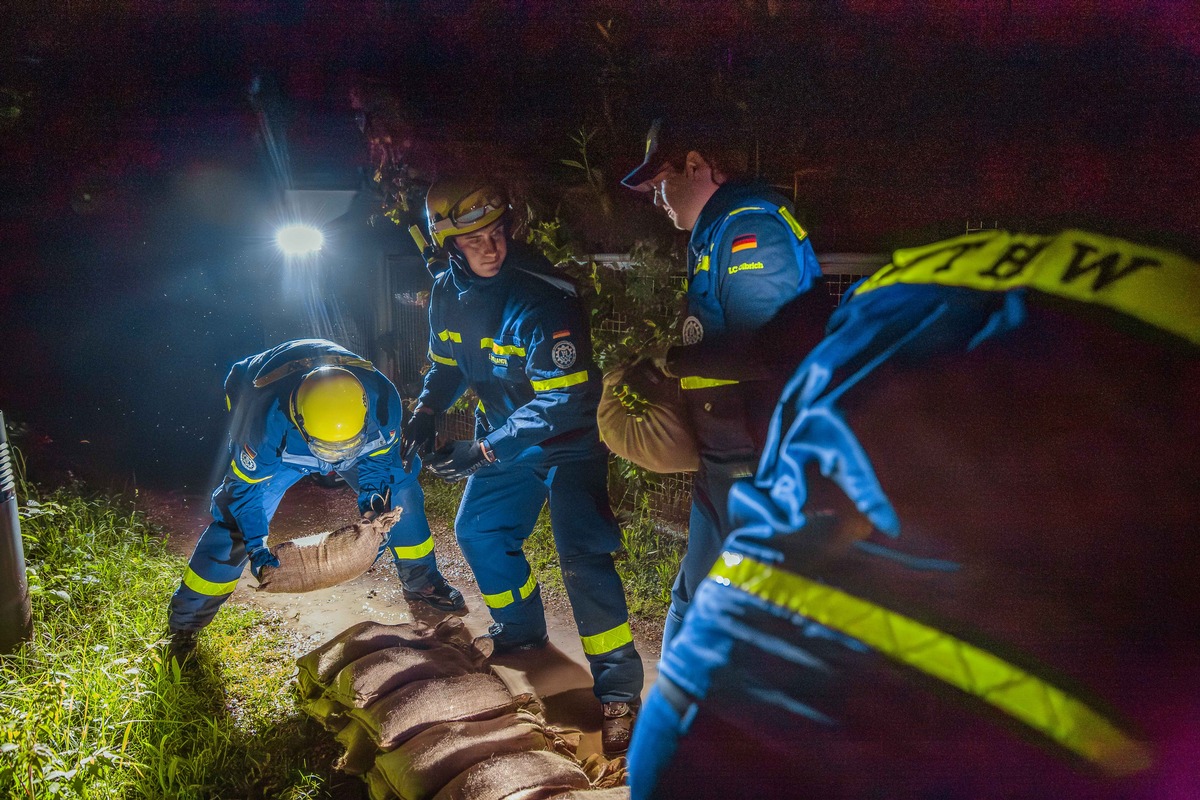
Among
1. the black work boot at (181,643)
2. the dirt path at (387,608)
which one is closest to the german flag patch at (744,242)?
the dirt path at (387,608)

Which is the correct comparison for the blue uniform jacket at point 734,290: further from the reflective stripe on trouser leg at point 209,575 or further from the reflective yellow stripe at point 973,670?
the reflective stripe on trouser leg at point 209,575

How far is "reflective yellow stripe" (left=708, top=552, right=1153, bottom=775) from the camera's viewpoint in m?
0.58

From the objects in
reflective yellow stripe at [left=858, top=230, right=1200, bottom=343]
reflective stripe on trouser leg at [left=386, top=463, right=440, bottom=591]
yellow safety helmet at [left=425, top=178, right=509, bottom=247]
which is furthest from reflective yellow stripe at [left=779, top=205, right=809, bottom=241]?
reflective stripe on trouser leg at [left=386, top=463, right=440, bottom=591]

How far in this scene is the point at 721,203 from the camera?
2.22 m

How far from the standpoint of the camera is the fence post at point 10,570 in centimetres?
307

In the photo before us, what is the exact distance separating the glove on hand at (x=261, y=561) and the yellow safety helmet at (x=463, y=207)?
140 cm

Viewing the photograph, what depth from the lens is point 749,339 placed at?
2.12m

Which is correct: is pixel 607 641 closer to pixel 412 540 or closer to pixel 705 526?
pixel 705 526

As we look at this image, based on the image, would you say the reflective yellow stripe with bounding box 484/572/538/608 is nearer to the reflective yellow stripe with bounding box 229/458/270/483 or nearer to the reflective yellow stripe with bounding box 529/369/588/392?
the reflective yellow stripe with bounding box 529/369/588/392

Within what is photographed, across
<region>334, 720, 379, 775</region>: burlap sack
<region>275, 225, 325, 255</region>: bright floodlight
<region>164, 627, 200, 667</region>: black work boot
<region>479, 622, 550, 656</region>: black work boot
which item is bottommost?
<region>479, 622, 550, 656</region>: black work boot

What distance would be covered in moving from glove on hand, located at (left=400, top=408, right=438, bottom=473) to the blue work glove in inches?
14.8

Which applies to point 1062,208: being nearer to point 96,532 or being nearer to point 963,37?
point 963,37

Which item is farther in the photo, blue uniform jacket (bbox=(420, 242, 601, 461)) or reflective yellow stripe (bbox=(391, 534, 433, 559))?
reflective yellow stripe (bbox=(391, 534, 433, 559))

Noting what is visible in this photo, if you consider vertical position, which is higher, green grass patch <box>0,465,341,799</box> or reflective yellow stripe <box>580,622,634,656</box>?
reflective yellow stripe <box>580,622,634,656</box>
